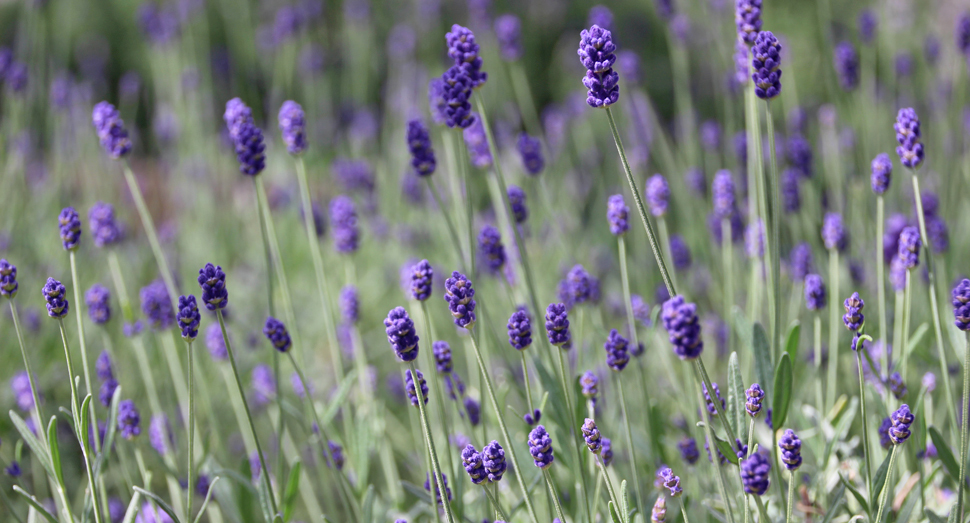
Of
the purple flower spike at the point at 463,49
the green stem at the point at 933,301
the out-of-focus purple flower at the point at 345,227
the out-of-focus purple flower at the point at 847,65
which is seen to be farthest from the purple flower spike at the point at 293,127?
the out-of-focus purple flower at the point at 847,65

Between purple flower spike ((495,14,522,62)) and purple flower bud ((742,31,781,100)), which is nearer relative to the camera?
purple flower bud ((742,31,781,100))

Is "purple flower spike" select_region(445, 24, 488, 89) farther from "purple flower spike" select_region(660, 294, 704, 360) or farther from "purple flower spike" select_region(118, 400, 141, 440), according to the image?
"purple flower spike" select_region(118, 400, 141, 440)

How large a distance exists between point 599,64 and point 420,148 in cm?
62

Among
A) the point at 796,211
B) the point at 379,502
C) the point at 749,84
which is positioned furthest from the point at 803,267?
the point at 379,502

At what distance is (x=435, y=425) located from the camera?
7.00 ft

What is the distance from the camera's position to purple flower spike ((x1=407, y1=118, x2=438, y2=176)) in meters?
1.70

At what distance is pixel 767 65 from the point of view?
4.19 ft

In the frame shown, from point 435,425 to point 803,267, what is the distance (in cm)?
119

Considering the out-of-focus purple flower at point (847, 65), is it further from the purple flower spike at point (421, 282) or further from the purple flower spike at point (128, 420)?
the purple flower spike at point (128, 420)

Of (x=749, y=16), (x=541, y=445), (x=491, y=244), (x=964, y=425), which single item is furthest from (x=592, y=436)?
(x=749, y=16)

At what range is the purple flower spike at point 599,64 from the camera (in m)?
1.19

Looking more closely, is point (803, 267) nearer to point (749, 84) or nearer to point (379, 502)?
point (749, 84)

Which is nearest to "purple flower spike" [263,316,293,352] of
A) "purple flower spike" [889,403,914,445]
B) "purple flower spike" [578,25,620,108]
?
"purple flower spike" [578,25,620,108]

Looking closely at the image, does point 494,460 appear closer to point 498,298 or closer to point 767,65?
point 767,65
